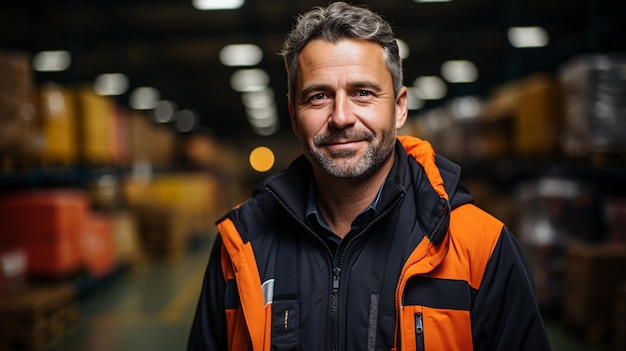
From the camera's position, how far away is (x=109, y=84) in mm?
19703

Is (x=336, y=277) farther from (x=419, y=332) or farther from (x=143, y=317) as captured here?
(x=143, y=317)

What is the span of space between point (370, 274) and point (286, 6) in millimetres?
11400

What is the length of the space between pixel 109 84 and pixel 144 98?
3.05 metres

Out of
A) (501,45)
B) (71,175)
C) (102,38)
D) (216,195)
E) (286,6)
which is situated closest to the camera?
(71,175)

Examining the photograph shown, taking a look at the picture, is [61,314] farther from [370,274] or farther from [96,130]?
[370,274]

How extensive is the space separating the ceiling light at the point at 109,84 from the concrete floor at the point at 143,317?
11.0 m

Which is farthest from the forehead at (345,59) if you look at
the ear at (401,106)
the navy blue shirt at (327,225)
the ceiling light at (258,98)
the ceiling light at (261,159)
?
the ceiling light at (261,159)

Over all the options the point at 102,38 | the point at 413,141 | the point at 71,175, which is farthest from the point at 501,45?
the point at 413,141

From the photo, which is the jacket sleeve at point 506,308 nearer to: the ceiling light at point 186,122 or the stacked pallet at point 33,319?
the stacked pallet at point 33,319

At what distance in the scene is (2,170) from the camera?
19.1ft

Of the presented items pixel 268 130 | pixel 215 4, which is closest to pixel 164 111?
pixel 268 130

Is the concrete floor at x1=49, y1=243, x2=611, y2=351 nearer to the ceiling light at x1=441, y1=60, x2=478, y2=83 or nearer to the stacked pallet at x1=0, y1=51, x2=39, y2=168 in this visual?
the stacked pallet at x1=0, y1=51, x2=39, y2=168

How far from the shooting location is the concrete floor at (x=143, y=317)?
561cm

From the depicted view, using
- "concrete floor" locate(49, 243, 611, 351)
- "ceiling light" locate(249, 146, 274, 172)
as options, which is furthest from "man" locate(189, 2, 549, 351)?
"ceiling light" locate(249, 146, 274, 172)
